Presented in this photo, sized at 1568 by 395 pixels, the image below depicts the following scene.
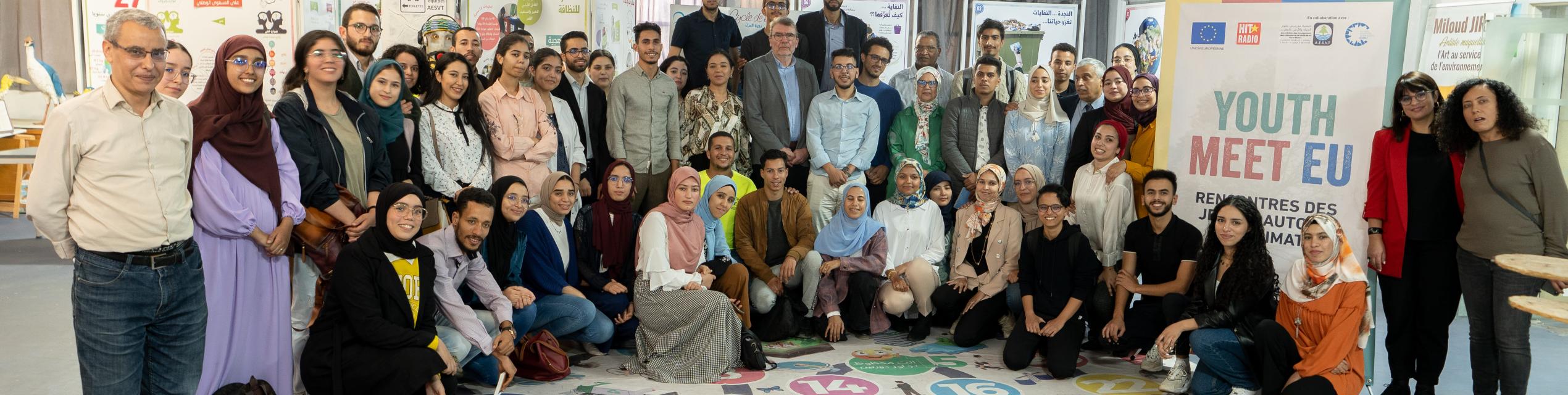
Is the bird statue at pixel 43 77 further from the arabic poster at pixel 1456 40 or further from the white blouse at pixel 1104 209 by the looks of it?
the arabic poster at pixel 1456 40

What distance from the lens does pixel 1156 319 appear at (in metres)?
4.68

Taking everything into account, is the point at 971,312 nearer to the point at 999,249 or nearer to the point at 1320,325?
the point at 999,249

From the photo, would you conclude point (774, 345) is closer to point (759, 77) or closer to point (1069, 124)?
point (759, 77)

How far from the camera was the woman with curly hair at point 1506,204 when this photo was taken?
3688mm

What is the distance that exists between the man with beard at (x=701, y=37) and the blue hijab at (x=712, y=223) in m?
1.30

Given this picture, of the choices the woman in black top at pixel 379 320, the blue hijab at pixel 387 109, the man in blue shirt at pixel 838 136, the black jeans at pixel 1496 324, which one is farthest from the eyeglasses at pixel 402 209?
the black jeans at pixel 1496 324

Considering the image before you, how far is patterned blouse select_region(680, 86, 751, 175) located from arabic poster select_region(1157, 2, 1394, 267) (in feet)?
6.81

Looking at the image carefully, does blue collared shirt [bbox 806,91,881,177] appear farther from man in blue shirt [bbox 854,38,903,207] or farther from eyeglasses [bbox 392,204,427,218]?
eyeglasses [bbox 392,204,427,218]

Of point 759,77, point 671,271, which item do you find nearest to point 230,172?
point 671,271

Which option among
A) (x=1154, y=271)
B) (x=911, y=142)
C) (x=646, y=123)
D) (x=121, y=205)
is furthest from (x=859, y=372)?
(x=121, y=205)

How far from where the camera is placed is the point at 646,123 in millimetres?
5359

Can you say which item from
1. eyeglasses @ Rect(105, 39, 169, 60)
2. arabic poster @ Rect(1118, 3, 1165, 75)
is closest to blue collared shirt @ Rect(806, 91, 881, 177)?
eyeglasses @ Rect(105, 39, 169, 60)

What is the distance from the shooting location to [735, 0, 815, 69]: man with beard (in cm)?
620

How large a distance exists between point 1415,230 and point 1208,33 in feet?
3.56
